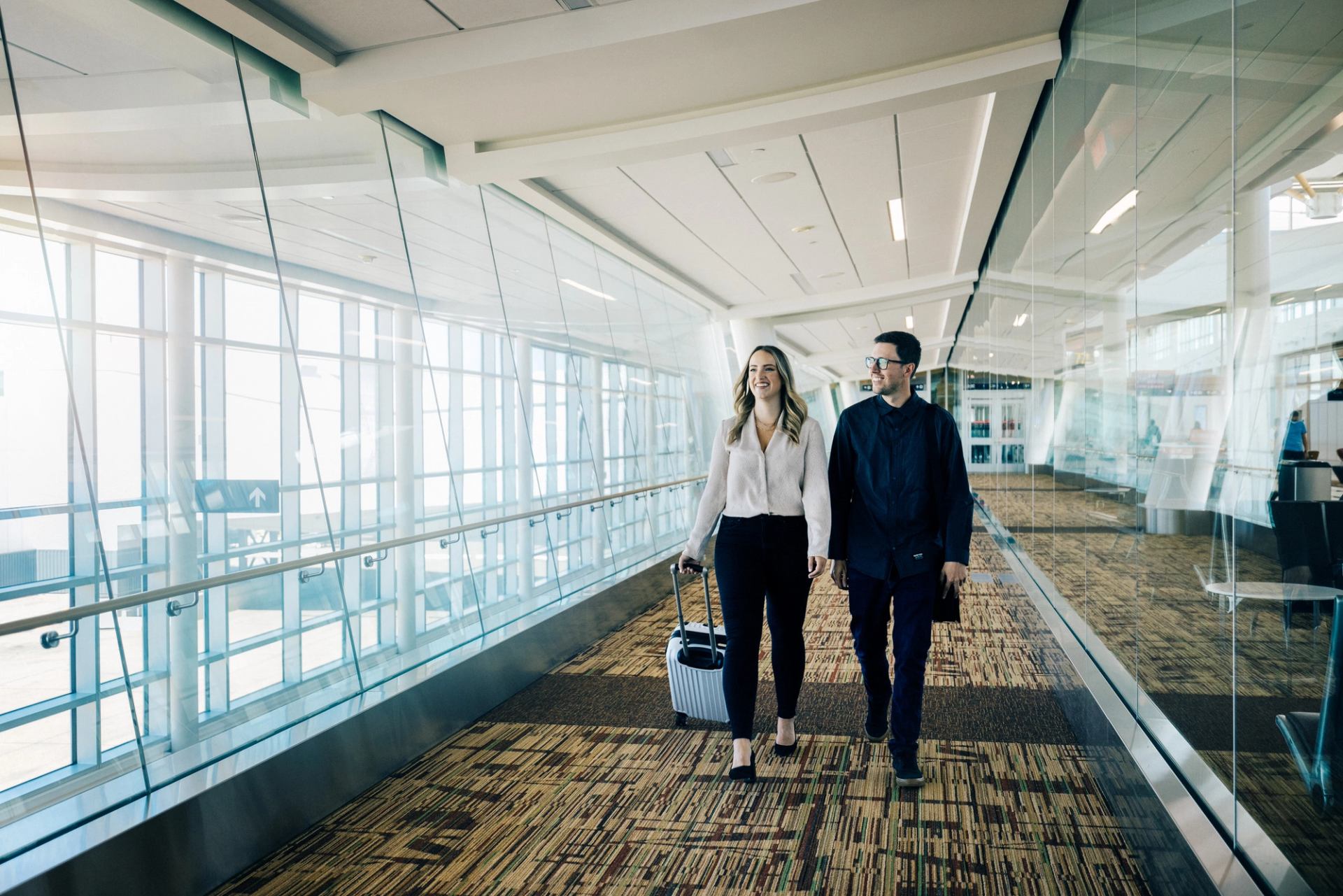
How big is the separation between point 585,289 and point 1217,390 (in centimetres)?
732

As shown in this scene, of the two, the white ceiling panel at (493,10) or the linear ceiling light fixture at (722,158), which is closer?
the white ceiling panel at (493,10)

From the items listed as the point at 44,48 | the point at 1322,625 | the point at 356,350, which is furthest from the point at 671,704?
the point at 44,48

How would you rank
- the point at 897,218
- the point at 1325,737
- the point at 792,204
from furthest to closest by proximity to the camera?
the point at 897,218, the point at 792,204, the point at 1325,737

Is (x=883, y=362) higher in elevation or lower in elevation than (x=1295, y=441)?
higher

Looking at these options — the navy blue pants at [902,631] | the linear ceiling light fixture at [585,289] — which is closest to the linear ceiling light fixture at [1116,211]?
the navy blue pants at [902,631]

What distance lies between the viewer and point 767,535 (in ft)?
11.3

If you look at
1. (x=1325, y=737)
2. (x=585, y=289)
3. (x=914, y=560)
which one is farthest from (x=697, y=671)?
(x=585, y=289)

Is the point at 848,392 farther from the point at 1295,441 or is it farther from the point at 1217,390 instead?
the point at 1295,441

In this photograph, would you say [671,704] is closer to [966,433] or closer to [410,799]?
[410,799]

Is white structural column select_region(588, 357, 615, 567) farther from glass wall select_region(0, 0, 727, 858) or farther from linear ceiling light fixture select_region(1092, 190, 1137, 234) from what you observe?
linear ceiling light fixture select_region(1092, 190, 1137, 234)

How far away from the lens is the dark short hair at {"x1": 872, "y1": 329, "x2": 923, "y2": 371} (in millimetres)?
3467

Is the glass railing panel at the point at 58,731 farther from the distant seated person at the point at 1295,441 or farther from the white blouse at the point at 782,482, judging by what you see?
the distant seated person at the point at 1295,441

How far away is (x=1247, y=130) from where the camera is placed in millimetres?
1880

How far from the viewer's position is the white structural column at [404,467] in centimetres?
509
